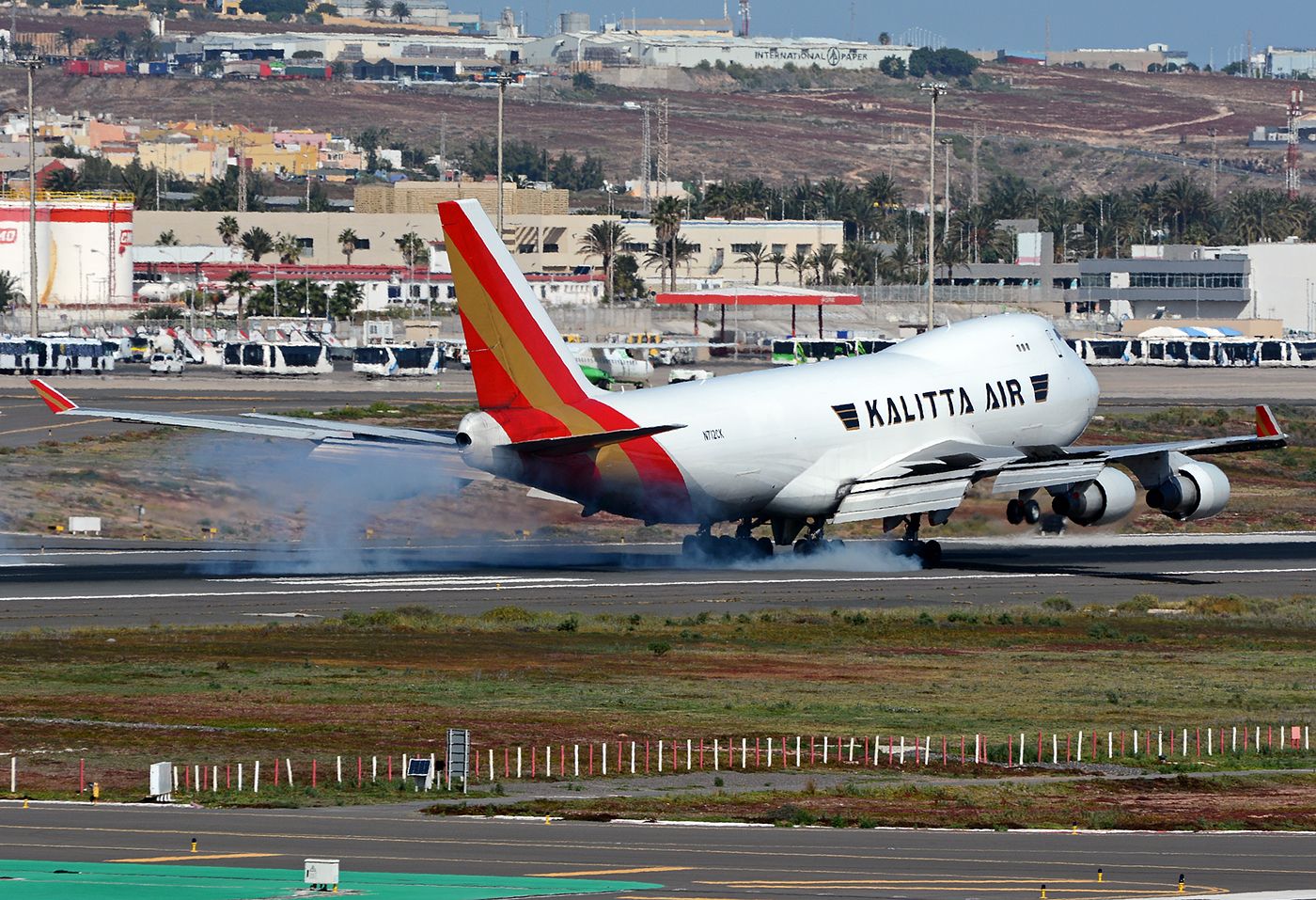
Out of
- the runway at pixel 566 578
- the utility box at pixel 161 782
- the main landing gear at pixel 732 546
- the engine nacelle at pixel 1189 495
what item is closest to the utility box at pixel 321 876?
the utility box at pixel 161 782

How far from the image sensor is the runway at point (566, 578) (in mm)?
55906

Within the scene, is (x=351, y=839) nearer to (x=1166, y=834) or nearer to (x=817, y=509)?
(x=1166, y=834)

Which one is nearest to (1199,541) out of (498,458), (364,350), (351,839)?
(498,458)

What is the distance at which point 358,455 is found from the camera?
56.9 m

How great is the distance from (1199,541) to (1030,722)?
38391 mm

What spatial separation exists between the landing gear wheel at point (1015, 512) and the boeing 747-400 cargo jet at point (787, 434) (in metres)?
0.13

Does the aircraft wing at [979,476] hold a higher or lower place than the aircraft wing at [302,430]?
lower

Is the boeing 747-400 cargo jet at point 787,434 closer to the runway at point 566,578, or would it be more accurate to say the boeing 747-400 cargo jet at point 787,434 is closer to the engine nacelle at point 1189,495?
the engine nacelle at point 1189,495

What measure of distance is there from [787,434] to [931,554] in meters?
8.28

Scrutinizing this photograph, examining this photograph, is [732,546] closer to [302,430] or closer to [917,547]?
[917,547]

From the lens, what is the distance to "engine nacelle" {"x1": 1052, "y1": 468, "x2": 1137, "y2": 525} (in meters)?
63.9

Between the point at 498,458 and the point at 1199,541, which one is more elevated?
the point at 498,458

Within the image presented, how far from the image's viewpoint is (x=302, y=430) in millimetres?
56812

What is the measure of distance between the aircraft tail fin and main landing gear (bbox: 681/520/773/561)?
37.7ft
